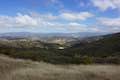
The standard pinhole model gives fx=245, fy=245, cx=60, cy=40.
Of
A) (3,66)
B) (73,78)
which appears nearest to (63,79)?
(73,78)

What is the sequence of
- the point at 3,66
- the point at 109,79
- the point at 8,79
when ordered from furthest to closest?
the point at 3,66, the point at 109,79, the point at 8,79

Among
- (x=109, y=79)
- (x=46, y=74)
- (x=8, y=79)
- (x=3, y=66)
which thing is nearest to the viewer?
(x=8, y=79)

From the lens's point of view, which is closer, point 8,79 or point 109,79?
point 8,79

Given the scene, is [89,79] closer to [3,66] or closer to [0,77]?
[0,77]

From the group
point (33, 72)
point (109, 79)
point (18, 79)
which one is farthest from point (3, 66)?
point (109, 79)

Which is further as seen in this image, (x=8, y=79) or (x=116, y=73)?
(x=116, y=73)

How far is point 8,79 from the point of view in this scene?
14.3 metres

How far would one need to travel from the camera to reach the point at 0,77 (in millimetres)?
14844

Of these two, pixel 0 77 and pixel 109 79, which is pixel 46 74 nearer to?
pixel 0 77

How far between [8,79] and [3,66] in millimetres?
3979

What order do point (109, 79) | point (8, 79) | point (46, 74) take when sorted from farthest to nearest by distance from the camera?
1. point (46, 74)
2. point (109, 79)
3. point (8, 79)

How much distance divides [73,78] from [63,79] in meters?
0.74

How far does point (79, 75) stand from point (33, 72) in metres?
3.11

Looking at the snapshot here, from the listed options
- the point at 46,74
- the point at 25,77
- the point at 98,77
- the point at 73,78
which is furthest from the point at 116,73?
the point at 25,77
